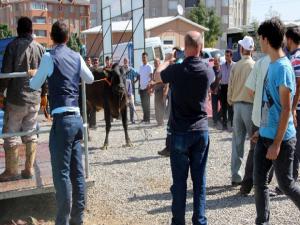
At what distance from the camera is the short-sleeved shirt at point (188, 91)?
4.25 metres

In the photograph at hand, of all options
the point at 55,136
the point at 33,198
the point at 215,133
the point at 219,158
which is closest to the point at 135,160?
the point at 219,158

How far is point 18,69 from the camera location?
5.20 metres

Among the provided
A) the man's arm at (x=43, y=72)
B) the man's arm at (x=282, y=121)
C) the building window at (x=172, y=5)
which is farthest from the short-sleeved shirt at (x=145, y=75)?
the building window at (x=172, y=5)

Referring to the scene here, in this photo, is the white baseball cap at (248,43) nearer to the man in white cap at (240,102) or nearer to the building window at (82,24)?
the man in white cap at (240,102)

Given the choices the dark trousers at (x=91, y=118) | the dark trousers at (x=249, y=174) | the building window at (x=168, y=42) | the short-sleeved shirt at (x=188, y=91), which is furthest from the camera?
the building window at (x=168, y=42)

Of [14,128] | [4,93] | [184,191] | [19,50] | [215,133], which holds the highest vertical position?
[19,50]

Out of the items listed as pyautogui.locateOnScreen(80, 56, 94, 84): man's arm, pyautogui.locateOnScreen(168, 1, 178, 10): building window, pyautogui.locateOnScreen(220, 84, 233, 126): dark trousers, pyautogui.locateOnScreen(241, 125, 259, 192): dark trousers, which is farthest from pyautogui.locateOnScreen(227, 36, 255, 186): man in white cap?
pyautogui.locateOnScreen(168, 1, 178, 10): building window

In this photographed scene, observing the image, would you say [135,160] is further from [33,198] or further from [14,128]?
[14,128]

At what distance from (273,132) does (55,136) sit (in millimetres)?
1939

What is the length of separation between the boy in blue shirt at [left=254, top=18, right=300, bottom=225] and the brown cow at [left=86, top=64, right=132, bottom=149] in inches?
227

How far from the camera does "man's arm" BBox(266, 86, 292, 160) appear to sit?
12.6ft

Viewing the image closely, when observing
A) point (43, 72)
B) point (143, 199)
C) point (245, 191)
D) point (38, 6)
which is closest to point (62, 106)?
point (43, 72)

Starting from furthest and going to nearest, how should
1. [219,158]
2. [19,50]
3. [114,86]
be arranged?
[114,86] < [219,158] < [19,50]

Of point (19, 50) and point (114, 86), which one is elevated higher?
point (19, 50)
